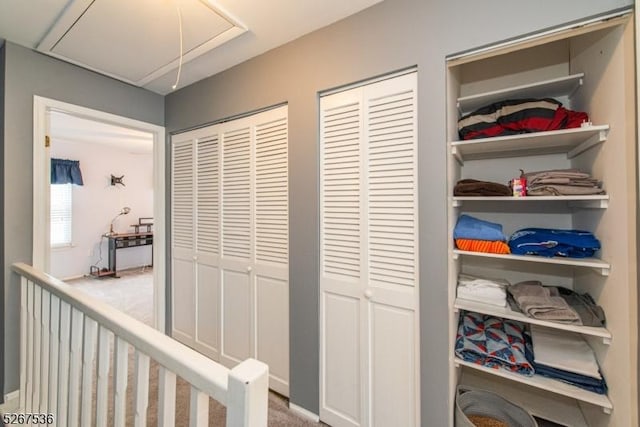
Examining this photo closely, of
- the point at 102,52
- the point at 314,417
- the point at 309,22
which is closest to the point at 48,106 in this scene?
the point at 102,52

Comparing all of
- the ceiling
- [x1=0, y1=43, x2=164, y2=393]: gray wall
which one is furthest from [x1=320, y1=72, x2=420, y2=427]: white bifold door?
[x1=0, y1=43, x2=164, y2=393]: gray wall

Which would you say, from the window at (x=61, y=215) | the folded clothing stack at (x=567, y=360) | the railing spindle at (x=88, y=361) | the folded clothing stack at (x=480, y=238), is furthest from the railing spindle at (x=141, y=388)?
the window at (x=61, y=215)

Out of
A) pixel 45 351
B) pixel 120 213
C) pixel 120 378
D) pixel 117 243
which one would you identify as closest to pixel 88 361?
pixel 120 378

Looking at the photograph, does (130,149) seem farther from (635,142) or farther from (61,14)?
(635,142)

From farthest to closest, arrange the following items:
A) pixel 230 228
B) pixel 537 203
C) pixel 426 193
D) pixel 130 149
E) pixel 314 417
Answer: pixel 130 149 → pixel 230 228 → pixel 314 417 → pixel 537 203 → pixel 426 193

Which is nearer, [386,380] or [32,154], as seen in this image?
[386,380]

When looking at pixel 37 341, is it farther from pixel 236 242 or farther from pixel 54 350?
pixel 236 242

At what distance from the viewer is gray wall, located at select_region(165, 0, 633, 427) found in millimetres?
1211

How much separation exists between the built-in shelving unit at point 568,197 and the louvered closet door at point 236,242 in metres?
1.35

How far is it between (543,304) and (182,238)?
8.31 ft

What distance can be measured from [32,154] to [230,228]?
132cm

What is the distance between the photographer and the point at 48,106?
191cm

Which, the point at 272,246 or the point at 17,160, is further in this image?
the point at 272,246

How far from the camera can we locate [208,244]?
90.9 inches
